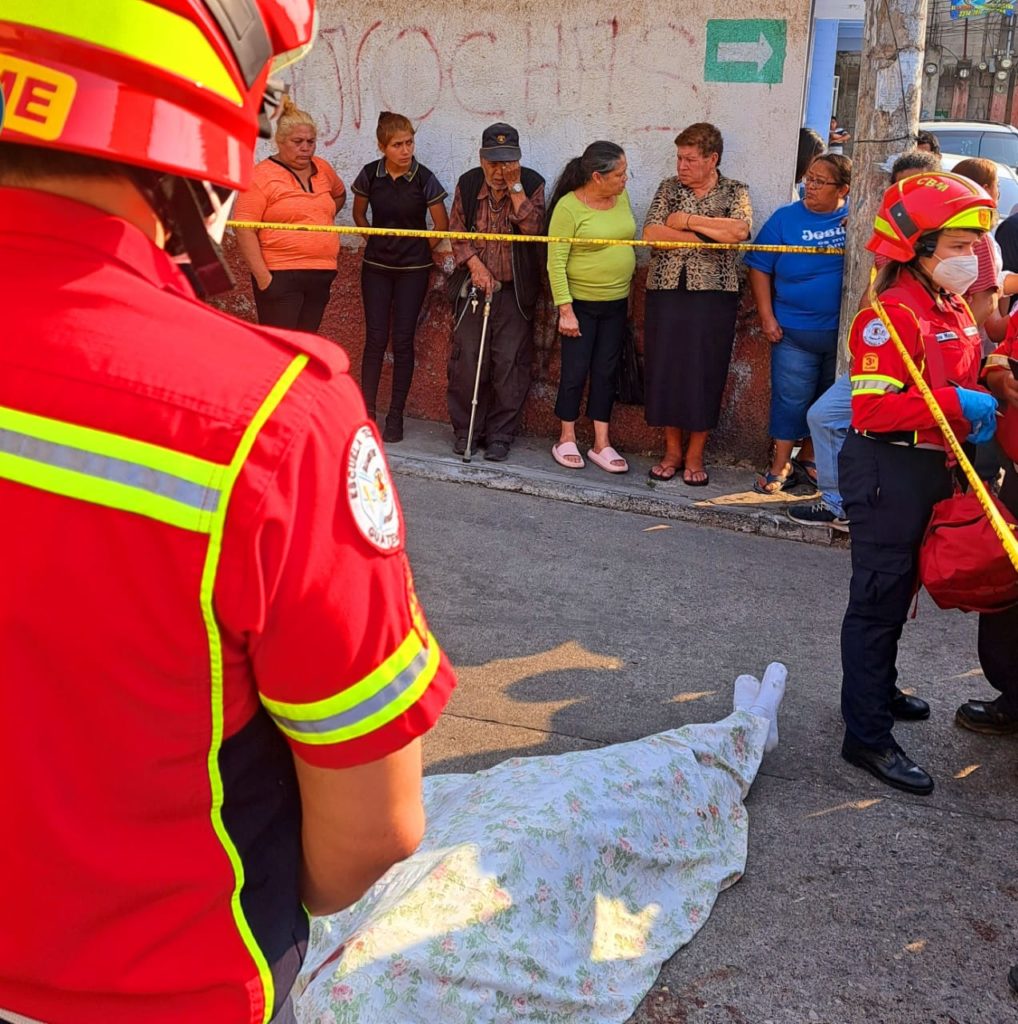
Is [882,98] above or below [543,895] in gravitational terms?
above

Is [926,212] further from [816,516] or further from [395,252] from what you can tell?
[395,252]

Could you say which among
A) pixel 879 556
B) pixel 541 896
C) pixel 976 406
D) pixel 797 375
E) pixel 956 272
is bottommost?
pixel 541 896

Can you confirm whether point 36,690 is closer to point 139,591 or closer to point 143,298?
point 139,591

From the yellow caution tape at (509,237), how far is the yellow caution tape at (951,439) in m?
2.98

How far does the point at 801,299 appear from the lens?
6648 millimetres

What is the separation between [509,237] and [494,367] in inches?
31.0

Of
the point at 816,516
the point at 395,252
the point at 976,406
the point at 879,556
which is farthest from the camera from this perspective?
the point at 395,252

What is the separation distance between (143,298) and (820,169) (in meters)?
6.07

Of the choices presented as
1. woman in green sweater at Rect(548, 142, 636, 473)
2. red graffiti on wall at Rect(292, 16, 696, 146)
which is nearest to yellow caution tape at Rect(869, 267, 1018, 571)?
woman in green sweater at Rect(548, 142, 636, 473)

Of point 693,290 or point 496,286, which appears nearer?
point 693,290

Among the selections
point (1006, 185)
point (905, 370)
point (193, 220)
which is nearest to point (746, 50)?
point (905, 370)

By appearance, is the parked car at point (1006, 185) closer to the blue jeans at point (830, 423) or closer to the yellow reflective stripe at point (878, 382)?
the blue jeans at point (830, 423)

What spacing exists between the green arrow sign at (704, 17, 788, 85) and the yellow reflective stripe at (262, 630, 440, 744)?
21.4 ft

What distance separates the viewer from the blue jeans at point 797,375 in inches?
264
